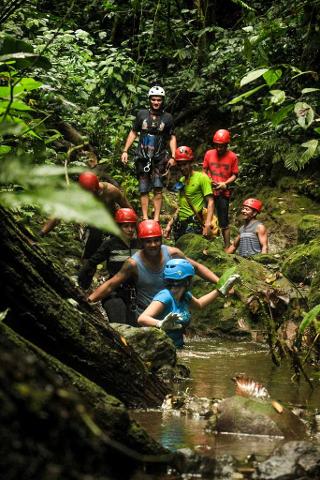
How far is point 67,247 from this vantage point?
1289 cm

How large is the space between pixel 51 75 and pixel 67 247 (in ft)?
9.87

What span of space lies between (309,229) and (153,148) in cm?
299

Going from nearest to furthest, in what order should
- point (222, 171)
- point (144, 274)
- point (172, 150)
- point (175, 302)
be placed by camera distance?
point (175, 302) → point (144, 274) → point (172, 150) → point (222, 171)

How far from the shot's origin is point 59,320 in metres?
4.47

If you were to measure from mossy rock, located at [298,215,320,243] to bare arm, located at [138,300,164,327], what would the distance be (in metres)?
4.47

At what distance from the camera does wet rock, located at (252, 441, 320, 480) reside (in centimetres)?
374

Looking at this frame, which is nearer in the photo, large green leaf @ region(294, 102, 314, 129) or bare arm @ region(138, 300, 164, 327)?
large green leaf @ region(294, 102, 314, 129)

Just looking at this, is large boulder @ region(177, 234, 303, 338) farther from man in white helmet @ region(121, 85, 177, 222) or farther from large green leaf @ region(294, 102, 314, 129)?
large green leaf @ region(294, 102, 314, 129)

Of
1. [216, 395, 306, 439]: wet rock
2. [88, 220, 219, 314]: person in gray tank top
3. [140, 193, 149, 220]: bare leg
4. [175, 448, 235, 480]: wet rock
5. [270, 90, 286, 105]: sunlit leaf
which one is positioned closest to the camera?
[175, 448, 235, 480]: wet rock

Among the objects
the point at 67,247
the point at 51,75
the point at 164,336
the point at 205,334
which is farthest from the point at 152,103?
the point at 164,336

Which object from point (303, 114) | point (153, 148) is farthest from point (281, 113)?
point (153, 148)

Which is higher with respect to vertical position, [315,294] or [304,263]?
[315,294]

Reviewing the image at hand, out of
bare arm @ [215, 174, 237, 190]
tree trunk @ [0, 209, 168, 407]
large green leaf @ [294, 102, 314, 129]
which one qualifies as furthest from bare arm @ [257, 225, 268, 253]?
tree trunk @ [0, 209, 168, 407]

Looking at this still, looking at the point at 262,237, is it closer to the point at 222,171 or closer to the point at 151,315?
the point at 222,171
